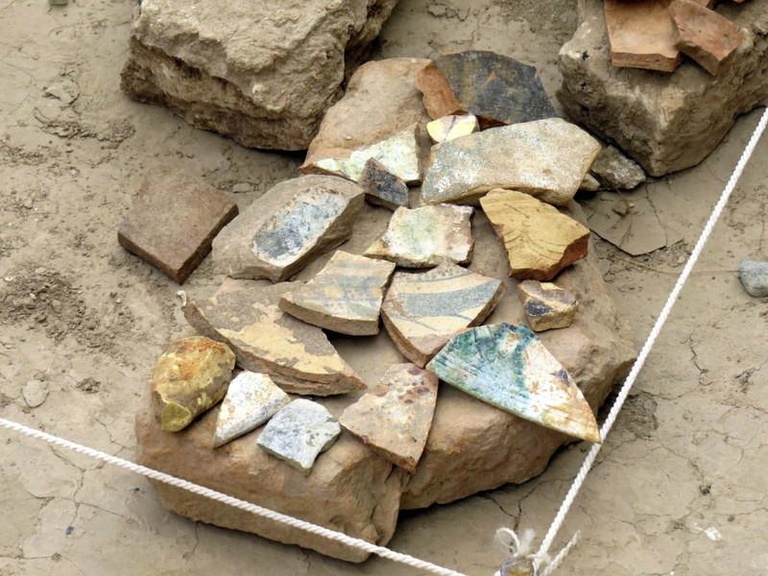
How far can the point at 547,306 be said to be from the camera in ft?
11.2

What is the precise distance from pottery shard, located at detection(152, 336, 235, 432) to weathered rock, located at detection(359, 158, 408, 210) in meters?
0.76

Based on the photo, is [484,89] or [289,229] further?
[484,89]

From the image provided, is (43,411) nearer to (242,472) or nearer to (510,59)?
(242,472)

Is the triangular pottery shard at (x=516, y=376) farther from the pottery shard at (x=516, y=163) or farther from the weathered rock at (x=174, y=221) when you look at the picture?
the weathered rock at (x=174, y=221)

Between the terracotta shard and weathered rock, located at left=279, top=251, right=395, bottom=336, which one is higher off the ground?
the terracotta shard

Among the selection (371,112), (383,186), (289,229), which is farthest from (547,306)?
(371,112)

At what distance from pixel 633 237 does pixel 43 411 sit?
1.93m

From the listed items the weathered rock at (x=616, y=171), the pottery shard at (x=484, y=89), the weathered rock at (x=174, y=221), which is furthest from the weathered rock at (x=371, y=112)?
the weathered rock at (x=616, y=171)

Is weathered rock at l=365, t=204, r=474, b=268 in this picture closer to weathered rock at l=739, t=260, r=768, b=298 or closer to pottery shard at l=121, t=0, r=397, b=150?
pottery shard at l=121, t=0, r=397, b=150

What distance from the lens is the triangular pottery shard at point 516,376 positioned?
3.23 m

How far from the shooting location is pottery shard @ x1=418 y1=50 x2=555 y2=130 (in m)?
4.04

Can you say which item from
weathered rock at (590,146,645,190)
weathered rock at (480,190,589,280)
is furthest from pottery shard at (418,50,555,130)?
weathered rock at (480,190,589,280)

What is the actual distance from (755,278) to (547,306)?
29.8 inches

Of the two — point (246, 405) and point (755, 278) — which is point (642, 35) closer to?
point (755, 278)
